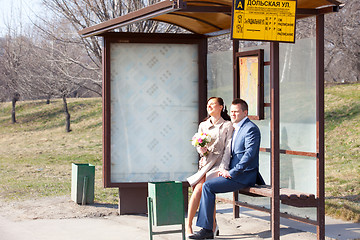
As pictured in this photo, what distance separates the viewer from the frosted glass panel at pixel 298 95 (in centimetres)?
698

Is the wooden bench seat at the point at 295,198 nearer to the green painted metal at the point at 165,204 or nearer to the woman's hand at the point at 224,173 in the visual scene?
the woman's hand at the point at 224,173

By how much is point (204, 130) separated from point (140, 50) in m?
2.04

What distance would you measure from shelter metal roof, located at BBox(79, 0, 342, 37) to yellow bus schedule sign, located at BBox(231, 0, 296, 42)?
308mm

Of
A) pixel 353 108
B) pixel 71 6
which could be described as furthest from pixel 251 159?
pixel 353 108

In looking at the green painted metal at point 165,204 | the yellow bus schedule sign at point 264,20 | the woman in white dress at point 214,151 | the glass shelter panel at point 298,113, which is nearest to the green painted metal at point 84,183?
the woman in white dress at point 214,151

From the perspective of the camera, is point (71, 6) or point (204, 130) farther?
point (71, 6)

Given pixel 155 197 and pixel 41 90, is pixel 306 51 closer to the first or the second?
pixel 155 197

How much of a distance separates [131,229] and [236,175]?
1631 millimetres

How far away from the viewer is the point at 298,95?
724cm

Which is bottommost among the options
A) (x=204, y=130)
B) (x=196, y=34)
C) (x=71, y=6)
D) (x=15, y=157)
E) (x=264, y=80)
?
(x=15, y=157)

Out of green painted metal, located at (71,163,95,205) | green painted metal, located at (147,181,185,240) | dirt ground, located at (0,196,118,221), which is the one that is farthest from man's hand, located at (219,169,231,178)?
green painted metal, located at (71,163,95,205)

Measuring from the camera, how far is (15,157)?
22.3 meters

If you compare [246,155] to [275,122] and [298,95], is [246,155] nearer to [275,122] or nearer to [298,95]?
[275,122]

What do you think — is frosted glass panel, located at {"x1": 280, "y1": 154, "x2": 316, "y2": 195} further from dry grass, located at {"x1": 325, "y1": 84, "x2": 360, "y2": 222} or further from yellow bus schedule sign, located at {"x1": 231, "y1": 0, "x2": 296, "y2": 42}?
yellow bus schedule sign, located at {"x1": 231, "y1": 0, "x2": 296, "y2": 42}
